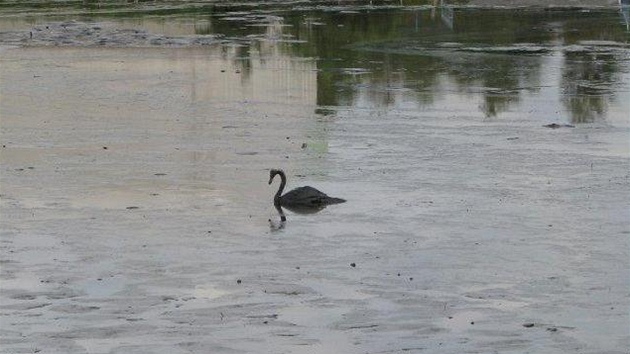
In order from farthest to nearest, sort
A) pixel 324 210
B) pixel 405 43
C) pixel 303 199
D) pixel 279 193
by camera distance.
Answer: pixel 405 43 < pixel 279 193 < pixel 303 199 < pixel 324 210

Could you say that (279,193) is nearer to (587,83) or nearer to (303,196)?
(303,196)

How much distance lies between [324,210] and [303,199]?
0.29m

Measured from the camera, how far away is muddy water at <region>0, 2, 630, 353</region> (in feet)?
38.2

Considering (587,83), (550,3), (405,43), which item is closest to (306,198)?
(587,83)

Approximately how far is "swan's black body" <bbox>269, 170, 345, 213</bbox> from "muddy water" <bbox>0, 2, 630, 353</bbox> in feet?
0.62

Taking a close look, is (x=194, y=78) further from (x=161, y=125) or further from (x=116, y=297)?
(x=116, y=297)

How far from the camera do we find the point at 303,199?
1648 cm

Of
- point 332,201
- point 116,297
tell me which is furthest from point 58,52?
point 116,297

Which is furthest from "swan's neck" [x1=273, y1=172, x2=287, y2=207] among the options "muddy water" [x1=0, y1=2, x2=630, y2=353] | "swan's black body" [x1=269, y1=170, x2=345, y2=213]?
"muddy water" [x1=0, y1=2, x2=630, y2=353]

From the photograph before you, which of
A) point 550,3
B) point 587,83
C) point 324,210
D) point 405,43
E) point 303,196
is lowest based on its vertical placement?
Result: point 550,3

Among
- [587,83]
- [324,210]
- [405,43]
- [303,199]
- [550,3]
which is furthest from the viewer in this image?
[550,3]

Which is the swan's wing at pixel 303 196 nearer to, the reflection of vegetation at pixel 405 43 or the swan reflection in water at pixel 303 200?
the swan reflection in water at pixel 303 200

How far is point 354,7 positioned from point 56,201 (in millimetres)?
34760

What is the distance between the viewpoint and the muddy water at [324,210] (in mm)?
11641
